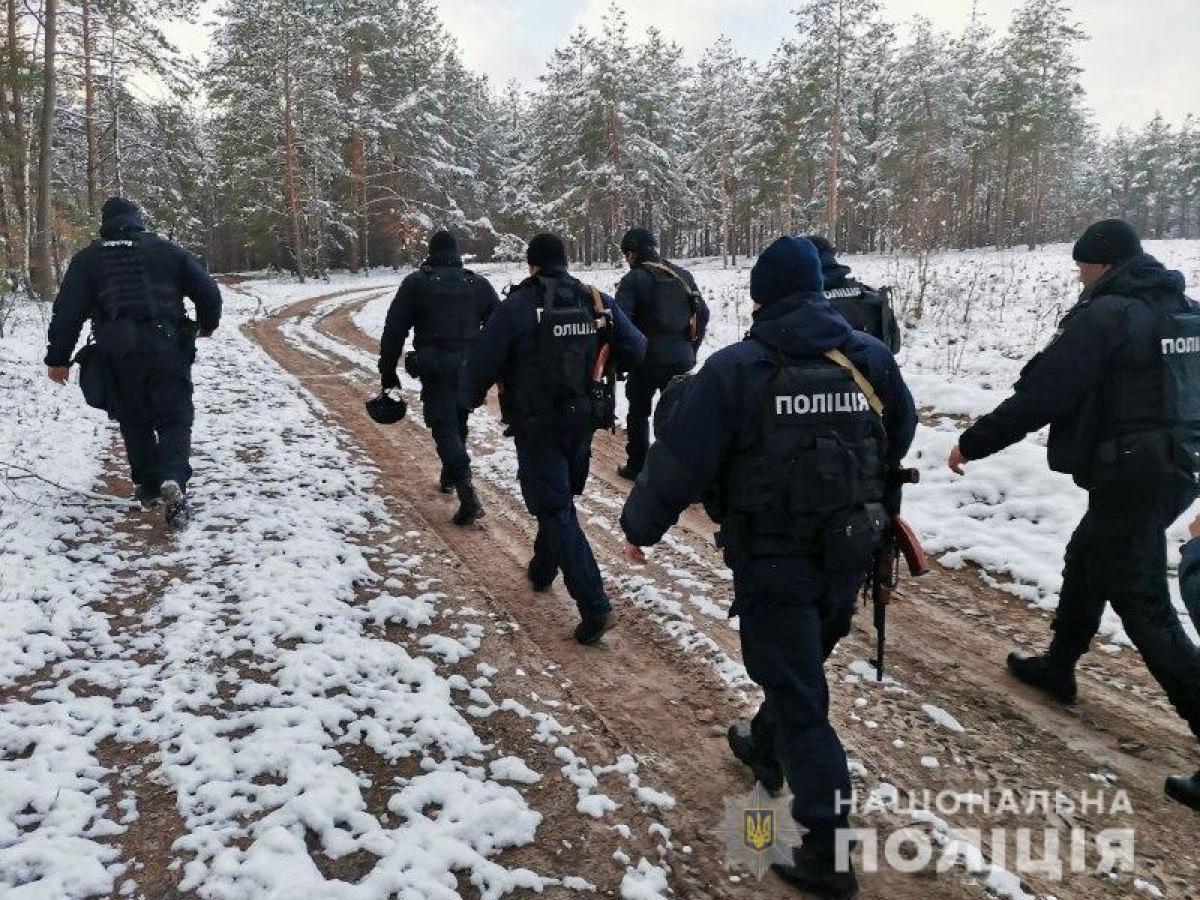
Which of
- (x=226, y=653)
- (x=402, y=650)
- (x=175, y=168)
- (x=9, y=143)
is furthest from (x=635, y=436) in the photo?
(x=175, y=168)

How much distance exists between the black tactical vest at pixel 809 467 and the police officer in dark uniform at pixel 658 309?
4573mm

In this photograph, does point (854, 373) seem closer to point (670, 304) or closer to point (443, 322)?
point (443, 322)

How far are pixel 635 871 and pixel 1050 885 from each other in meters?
1.52

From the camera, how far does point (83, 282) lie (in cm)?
569

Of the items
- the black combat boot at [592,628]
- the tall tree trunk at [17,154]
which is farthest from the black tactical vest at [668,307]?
the tall tree trunk at [17,154]

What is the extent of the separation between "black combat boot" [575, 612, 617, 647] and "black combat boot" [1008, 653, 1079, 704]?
2328mm

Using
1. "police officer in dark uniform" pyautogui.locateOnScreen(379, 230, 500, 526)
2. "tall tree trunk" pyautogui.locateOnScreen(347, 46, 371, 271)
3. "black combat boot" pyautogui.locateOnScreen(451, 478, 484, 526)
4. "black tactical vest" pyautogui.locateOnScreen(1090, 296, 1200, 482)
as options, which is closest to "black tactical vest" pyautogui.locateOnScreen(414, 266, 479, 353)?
"police officer in dark uniform" pyautogui.locateOnScreen(379, 230, 500, 526)

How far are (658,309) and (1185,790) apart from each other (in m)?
5.33

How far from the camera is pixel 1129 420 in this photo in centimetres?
342

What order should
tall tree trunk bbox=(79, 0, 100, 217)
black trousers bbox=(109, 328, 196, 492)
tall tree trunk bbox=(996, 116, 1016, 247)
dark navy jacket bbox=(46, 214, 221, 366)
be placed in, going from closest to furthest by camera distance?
1. dark navy jacket bbox=(46, 214, 221, 366)
2. black trousers bbox=(109, 328, 196, 492)
3. tall tree trunk bbox=(79, 0, 100, 217)
4. tall tree trunk bbox=(996, 116, 1016, 247)

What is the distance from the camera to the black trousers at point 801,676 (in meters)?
2.67

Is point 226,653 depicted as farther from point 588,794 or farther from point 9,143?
point 9,143

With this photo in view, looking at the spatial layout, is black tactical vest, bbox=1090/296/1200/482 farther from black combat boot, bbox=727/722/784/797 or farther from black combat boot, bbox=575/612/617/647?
black combat boot, bbox=575/612/617/647

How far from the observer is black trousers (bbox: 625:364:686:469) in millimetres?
7520
